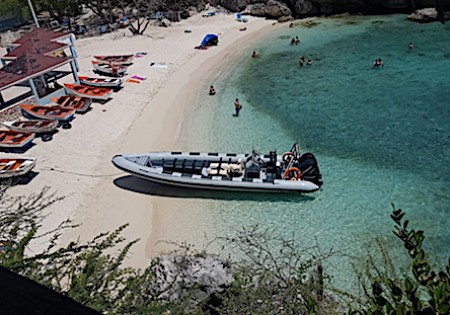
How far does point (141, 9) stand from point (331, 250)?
4080 centimetres

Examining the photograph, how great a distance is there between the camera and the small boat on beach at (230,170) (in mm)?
15086

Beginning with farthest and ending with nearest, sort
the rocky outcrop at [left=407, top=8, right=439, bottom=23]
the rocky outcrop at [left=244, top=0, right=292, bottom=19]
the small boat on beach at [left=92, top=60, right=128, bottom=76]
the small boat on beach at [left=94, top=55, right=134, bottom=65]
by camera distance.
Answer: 1. the rocky outcrop at [left=244, top=0, right=292, bottom=19]
2. the rocky outcrop at [left=407, top=8, right=439, bottom=23]
3. the small boat on beach at [left=94, top=55, right=134, bottom=65]
4. the small boat on beach at [left=92, top=60, right=128, bottom=76]

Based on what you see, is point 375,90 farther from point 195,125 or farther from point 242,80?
point 195,125

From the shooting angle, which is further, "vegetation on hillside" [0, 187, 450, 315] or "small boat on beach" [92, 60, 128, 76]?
"small boat on beach" [92, 60, 128, 76]

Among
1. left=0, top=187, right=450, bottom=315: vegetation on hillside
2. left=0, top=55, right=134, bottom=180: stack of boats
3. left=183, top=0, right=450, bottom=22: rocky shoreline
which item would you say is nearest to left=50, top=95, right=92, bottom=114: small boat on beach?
left=0, top=55, right=134, bottom=180: stack of boats

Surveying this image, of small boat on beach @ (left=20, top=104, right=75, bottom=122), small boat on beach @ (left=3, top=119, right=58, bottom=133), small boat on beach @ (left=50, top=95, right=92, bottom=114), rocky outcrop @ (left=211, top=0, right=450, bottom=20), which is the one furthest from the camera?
rocky outcrop @ (left=211, top=0, right=450, bottom=20)

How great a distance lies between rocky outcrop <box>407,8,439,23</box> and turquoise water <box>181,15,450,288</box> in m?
1.22

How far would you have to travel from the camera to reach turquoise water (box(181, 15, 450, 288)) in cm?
1373

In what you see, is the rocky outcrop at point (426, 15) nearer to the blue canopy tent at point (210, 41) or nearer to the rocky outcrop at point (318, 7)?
the rocky outcrop at point (318, 7)

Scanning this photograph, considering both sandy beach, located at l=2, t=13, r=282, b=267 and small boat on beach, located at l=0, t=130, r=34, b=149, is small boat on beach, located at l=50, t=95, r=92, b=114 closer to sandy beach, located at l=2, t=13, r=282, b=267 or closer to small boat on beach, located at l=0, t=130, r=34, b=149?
sandy beach, located at l=2, t=13, r=282, b=267

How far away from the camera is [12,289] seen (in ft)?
7.28

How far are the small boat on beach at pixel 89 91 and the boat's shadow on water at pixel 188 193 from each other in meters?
8.78

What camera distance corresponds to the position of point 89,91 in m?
23.9

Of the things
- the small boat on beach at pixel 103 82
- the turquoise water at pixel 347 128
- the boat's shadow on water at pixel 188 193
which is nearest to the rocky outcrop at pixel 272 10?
the turquoise water at pixel 347 128
